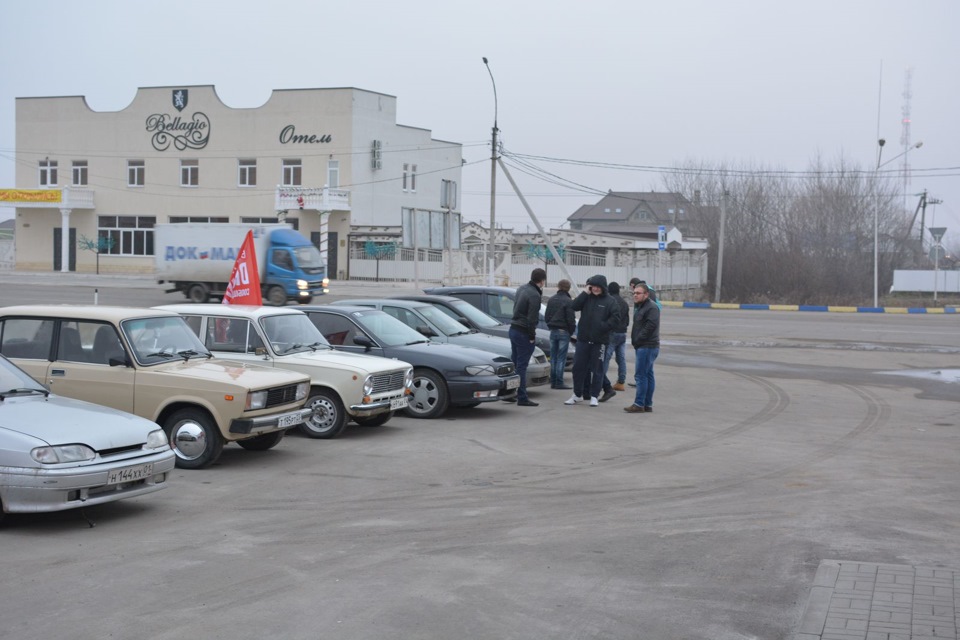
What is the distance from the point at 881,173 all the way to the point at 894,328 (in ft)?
98.1

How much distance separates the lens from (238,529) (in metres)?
7.43

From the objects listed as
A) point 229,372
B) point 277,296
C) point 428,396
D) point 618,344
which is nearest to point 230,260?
point 277,296

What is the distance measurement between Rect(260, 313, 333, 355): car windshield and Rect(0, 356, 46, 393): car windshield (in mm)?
3784

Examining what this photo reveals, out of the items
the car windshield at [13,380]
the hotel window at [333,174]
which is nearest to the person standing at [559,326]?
the car windshield at [13,380]

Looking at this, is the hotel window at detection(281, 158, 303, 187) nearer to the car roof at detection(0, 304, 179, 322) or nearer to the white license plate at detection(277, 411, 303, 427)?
the car roof at detection(0, 304, 179, 322)

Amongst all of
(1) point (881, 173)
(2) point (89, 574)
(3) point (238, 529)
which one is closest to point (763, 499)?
(3) point (238, 529)

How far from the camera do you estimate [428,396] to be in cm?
1325

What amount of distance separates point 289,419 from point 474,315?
290 inches

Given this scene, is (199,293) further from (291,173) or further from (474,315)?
(474,315)

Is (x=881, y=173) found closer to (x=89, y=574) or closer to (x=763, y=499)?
(x=763, y=499)

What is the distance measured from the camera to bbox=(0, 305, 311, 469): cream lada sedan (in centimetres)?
960

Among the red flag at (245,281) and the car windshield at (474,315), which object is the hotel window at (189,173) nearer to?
the car windshield at (474,315)

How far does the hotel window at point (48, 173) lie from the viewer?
62.6m

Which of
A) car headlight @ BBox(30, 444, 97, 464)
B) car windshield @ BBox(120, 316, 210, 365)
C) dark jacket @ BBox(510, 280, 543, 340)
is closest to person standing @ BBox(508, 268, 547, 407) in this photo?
dark jacket @ BBox(510, 280, 543, 340)
